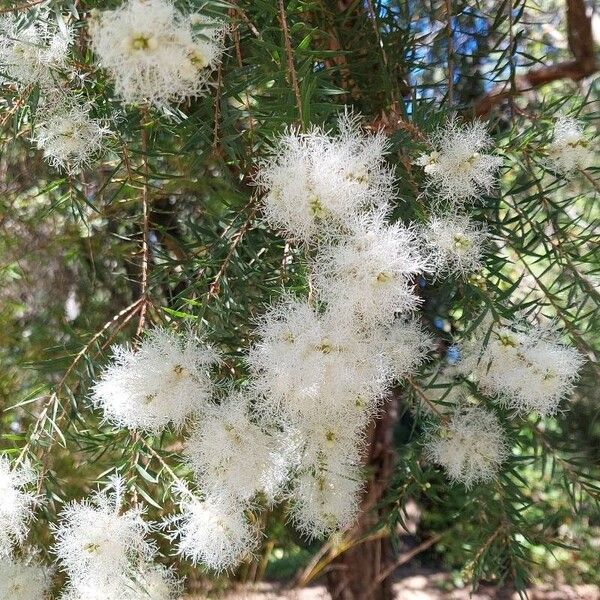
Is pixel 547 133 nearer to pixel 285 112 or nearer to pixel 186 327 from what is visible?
pixel 285 112

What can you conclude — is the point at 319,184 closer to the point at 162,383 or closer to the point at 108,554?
the point at 162,383

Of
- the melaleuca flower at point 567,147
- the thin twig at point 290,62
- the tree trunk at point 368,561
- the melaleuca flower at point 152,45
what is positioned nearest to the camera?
the melaleuca flower at point 152,45

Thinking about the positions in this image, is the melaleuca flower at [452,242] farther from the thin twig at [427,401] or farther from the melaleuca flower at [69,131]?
the melaleuca flower at [69,131]

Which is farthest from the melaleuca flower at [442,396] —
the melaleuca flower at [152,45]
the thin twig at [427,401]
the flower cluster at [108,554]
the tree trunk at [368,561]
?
the tree trunk at [368,561]

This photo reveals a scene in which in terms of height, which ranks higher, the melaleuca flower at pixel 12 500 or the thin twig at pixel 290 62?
the thin twig at pixel 290 62

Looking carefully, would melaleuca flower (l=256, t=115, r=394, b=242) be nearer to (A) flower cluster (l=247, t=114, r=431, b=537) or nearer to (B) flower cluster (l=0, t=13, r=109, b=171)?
(A) flower cluster (l=247, t=114, r=431, b=537)

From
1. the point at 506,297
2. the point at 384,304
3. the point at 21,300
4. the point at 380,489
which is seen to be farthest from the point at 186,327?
the point at 380,489

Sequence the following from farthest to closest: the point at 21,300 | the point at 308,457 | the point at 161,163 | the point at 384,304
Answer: the point at 21,300 → the point at 161,163 → the point at 308,457 → the point at 384,304
